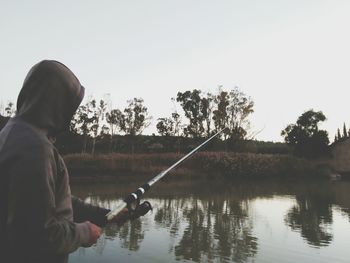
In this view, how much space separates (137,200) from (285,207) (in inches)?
613

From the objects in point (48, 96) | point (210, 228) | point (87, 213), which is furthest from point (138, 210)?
point (210, 228)


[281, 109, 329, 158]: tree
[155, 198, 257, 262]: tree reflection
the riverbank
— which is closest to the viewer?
[155, 198, 257, 262]: tree reflection

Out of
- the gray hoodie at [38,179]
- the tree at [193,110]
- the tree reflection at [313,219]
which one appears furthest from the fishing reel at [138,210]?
the tree at [193,110]

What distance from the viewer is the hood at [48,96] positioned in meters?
1.73

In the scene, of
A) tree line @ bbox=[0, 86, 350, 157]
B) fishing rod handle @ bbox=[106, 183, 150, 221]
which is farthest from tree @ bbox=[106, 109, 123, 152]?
fishing rod handle @ bbox=[106, 183, 150, 221]

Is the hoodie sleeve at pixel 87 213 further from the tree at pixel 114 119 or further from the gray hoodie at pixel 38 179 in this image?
the tree at pixel 114 119

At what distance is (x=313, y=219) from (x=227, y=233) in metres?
4.61

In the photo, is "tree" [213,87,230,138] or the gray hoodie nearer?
the gray hoodie

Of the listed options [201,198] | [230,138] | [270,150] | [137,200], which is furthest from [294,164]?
[137,200]

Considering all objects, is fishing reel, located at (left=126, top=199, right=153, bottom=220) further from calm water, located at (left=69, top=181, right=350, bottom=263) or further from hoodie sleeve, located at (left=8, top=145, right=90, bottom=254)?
calm water, located at (left=69, top=181, right=350, bottom=263)

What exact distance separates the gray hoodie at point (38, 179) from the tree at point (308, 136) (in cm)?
4614

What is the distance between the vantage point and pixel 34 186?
153 cm

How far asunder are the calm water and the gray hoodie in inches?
265

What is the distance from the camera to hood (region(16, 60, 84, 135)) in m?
1.73
